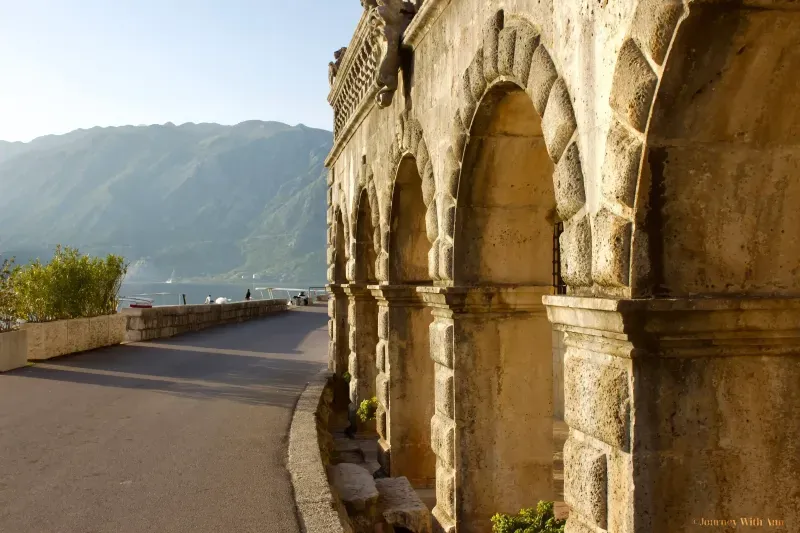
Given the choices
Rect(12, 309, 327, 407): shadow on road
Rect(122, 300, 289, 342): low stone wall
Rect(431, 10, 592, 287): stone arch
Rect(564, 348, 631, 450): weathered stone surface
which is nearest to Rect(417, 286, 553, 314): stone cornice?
Rect(431, 10, 592, 287): stone arch

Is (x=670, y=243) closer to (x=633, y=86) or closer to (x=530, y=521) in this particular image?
(x=633, y=86)

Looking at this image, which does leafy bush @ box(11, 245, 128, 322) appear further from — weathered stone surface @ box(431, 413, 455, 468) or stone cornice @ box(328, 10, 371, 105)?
weathered stone surface @ box(431, 413, 455, 468)

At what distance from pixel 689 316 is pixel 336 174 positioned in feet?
36.6

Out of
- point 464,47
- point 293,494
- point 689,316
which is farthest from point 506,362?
point 689,316

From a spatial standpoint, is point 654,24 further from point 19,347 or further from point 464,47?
point 19,347

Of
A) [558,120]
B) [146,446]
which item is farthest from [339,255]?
[558,120]

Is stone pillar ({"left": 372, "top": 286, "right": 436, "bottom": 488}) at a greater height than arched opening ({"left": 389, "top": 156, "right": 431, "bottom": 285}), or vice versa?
arched opening ({"left": 389, "top": 156, "right": 431, "bottom": 285})

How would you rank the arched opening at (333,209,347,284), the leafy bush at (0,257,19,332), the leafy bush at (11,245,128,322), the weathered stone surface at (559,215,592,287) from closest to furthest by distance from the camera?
1. the weathered stone surface at (559,215,592,287)
2. the leafy bush at (0,257,19,332)
3. the leafy bush at (11,245,128,322)
4. the arched opening at (333,209,347,284)

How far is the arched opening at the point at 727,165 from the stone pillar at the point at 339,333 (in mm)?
10062

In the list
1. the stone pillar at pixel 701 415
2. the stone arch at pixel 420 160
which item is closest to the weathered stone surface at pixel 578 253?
the stone pillar at pixel 701 415

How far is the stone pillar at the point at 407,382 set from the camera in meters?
8.34

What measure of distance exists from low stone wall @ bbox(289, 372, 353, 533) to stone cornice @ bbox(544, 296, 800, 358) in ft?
8.50

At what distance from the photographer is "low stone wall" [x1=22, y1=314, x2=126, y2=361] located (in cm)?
1251

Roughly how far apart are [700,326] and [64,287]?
13099 mm
